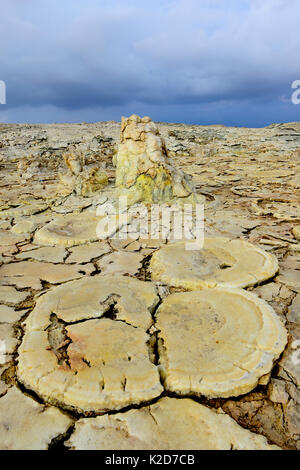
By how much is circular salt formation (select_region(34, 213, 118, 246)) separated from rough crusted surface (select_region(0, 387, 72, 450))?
2075 mm

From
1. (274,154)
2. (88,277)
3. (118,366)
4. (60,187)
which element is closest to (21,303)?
(88,277)

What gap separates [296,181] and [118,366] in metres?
6.33

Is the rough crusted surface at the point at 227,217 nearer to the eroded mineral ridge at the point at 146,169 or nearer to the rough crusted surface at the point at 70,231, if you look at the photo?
the rough crusted surface at the point at 70,231

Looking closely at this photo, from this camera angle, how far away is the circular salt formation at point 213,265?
2.25 metres

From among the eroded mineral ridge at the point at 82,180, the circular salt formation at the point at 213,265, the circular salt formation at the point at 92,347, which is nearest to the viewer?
the circular salt formation at the point at 92,347

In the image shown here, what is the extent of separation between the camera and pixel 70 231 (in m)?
3.64

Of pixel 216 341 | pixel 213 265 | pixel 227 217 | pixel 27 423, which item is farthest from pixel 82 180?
pixel 27 423

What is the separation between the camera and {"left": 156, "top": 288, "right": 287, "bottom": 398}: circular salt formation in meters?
1.38

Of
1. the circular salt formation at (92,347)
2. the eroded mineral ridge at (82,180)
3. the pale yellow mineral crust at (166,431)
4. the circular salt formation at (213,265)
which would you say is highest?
the eroded mineral ridge at (82,180)

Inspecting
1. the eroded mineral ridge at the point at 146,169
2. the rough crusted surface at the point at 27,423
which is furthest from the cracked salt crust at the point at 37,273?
the eroded mineral ridge at the point at 146,169

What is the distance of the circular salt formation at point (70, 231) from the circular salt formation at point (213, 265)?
3.45ft

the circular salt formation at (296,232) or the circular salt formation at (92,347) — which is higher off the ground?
the circular salt formation at (296,232)

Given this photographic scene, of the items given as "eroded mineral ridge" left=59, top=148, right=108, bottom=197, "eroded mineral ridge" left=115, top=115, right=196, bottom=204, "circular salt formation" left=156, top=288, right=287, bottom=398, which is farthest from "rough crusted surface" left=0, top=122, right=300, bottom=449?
"eroded mineral ridge" left=115, top=115, right=196, bottom=204

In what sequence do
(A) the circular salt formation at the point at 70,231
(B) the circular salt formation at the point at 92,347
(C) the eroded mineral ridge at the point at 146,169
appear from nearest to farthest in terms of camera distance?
(B) the circular salt formation at the point at 92,347, (A) the circular salt formation at the point at 70,231, (C) the eroded mineral ridge at the point at 146,169
